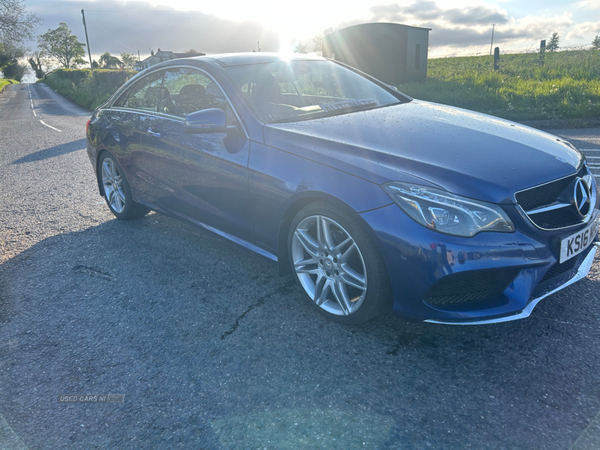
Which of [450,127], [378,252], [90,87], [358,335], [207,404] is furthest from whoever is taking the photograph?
[90,87]

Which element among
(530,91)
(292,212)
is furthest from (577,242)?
(530,91)

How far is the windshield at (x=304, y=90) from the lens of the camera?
3.33m

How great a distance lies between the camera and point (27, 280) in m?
3.72

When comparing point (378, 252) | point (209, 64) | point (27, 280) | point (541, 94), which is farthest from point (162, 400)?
point (541, 94)

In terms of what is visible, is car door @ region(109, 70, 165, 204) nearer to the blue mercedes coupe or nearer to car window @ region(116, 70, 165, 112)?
car window @ region(116, 70, 165, 112)

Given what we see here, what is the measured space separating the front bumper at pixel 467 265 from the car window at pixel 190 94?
152 cm

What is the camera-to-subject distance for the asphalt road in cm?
201

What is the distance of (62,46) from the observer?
348 feet

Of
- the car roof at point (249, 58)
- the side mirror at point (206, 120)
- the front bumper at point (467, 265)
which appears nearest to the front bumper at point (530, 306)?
the front bumper at point (467, 265)

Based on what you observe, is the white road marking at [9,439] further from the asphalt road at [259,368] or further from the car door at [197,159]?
the car door at [197,159]

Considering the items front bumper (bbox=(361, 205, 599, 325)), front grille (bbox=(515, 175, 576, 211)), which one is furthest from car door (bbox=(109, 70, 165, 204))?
front grille (bbox=(515, 175, 576, 211))

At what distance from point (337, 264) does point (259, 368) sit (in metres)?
0.71

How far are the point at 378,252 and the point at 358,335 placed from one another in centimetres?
56

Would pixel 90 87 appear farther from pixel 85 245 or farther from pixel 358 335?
pixel 358 335
